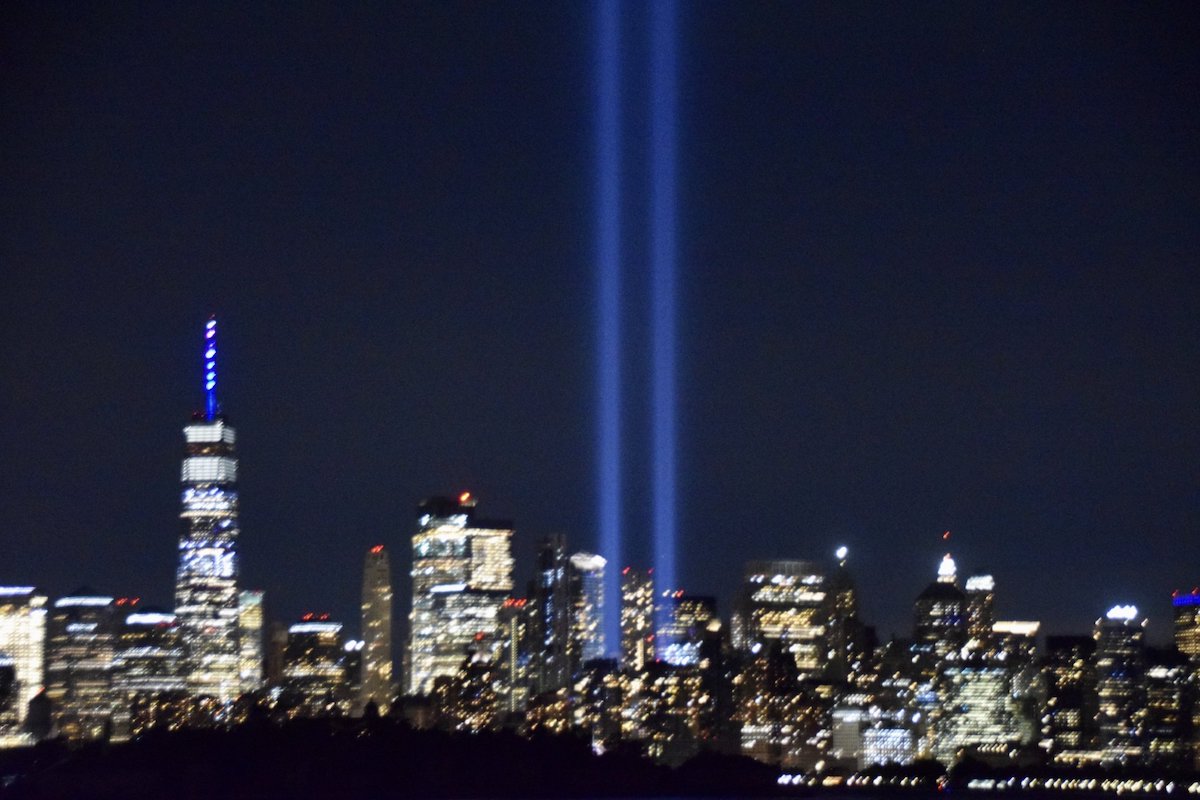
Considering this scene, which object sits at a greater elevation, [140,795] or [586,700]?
[586,700]

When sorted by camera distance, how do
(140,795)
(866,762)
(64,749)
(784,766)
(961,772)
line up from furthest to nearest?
(866,762)
(784,766)
(961,772)
(64,749)
(140,795)

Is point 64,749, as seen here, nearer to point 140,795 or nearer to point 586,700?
point 140,795

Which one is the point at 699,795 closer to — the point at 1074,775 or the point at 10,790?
the point at 10,790

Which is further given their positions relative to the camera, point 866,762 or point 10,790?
point 866,762

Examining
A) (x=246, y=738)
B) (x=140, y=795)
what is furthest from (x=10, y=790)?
(x=246, y=738)

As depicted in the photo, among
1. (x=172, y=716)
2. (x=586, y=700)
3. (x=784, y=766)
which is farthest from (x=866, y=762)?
(x=172, y=716)

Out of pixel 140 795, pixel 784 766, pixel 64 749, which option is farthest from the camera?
pixel 784 766
